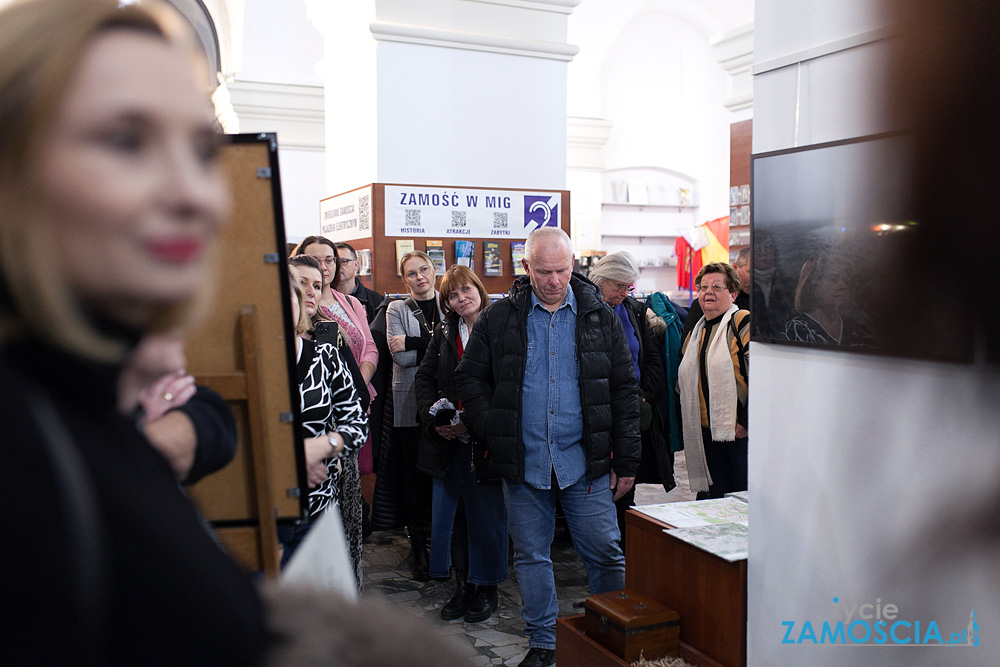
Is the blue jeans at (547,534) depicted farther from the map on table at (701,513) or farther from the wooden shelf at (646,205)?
the wooden shelf at (646,205)

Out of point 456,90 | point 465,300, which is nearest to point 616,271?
point 465,300

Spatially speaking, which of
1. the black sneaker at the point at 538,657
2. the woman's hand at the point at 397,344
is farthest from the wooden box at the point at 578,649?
the woman's hand at the point at 397,344

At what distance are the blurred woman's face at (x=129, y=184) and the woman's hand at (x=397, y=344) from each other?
11.5ft

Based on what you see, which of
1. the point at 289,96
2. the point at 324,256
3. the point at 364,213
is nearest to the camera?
the point at 324,256

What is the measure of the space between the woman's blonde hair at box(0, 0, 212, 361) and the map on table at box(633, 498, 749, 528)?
2398 mm

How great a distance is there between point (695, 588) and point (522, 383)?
2.98ft

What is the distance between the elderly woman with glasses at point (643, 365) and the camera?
3.85 metres

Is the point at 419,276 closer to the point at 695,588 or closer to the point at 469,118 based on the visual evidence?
the point at 469,118

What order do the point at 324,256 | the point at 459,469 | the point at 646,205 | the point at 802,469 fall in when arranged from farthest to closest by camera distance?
the point at 646,205 < the point at 324,256 < the point at 459,469 < the point at 802,469

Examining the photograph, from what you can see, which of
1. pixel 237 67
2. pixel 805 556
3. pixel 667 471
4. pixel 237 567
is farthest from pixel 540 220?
pixel 237 567

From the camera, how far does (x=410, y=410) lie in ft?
12.8

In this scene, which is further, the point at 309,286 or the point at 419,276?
the point at 419,276

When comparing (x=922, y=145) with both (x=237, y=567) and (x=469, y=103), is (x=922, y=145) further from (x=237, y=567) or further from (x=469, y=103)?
(x=469, y=103)

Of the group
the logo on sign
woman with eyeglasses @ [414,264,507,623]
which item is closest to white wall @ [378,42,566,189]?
the logo on sign
